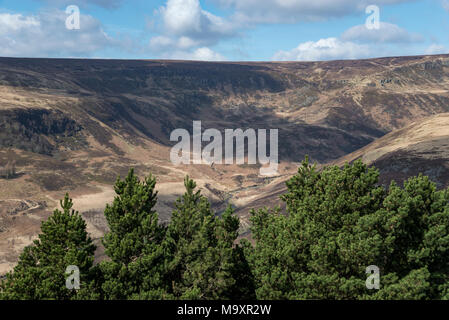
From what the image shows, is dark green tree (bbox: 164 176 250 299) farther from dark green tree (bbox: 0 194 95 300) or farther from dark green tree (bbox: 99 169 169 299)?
dark green tree (bbox: 0 194 95 300)

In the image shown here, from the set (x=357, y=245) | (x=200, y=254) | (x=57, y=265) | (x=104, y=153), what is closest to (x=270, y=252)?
(x=200, y=254)

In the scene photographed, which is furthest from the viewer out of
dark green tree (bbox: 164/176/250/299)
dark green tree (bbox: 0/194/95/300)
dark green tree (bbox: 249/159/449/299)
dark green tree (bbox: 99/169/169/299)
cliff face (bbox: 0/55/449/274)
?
cliff face (bbox: 0/55/449/274)

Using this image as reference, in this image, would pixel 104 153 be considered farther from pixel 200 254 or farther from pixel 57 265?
pixel 200 254

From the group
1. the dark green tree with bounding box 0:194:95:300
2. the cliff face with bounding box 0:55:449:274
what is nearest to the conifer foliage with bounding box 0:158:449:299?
the dark green tree with bounding box 0:194:95:300

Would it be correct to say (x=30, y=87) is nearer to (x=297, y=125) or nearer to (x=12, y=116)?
(x=12, y=116)

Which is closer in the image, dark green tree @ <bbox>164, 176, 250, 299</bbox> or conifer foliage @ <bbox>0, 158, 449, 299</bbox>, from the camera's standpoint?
conifer foliage @ <bbox>0, 158, 449, 299</bbox>

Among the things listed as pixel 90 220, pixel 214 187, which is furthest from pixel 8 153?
pixel 214 187
